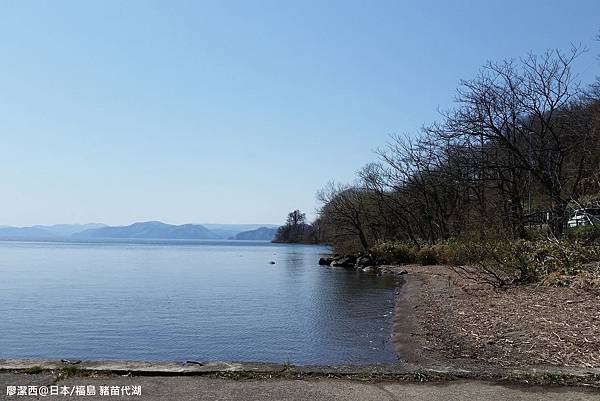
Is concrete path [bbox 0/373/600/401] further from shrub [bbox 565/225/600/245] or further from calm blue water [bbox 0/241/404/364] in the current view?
shrub [bbox 565/225/600/245]

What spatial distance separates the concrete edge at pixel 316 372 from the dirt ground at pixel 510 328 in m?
1.13

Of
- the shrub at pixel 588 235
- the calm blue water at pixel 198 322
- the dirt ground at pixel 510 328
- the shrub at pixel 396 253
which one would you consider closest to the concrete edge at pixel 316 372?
the dirt ground at pixel 510 328

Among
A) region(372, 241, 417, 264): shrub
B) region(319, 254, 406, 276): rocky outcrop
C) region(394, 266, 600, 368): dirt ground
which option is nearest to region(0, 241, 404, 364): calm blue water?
region(394, 266, 600, 368): dirt ground

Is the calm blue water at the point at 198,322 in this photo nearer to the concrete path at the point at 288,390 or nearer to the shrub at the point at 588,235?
the concrete path at the point at 288,390

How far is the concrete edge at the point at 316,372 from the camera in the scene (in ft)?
20.7

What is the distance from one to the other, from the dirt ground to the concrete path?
6.31 ft

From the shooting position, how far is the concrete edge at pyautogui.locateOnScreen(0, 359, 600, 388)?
248 inches

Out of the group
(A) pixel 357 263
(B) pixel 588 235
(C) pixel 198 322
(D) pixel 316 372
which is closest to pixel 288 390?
(D) pixel 316 372

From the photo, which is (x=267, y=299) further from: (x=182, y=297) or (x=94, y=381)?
(x=94, y=381)

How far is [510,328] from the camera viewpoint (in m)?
10.8

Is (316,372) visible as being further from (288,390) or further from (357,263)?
(357,263)

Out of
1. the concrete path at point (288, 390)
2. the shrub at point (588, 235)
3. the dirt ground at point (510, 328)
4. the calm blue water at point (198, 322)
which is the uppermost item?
the shrub at point (588, 235)

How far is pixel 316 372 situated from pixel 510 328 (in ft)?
19.0

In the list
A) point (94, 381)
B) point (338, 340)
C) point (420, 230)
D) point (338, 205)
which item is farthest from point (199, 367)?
point (338, 205)
